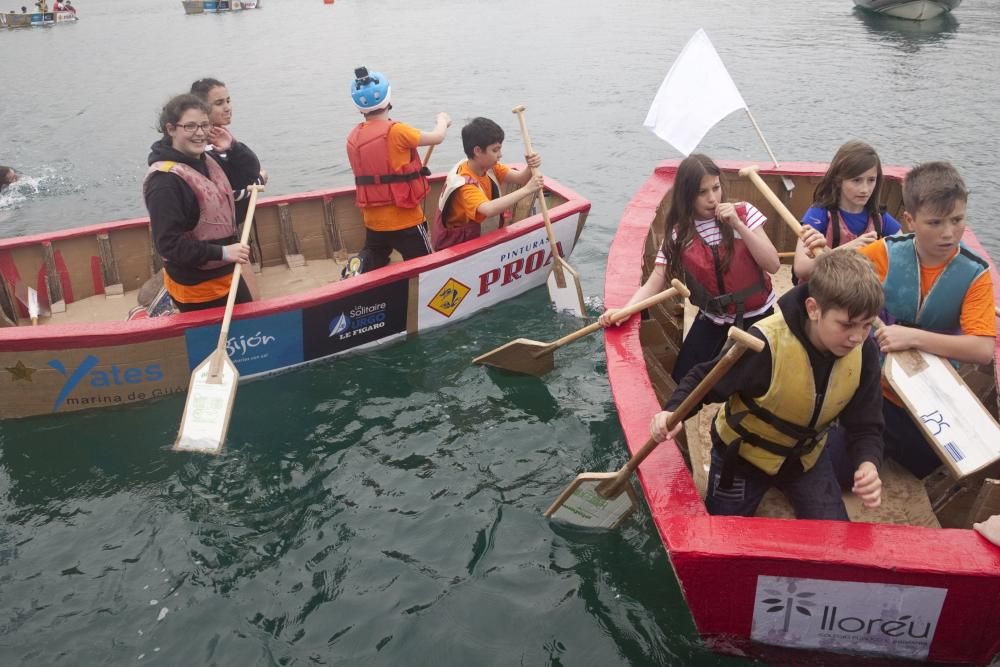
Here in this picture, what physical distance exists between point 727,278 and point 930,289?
0.94m

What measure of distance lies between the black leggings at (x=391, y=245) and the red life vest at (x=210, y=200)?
1207 mm

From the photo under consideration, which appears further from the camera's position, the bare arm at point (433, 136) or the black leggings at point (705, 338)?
the bare arm at point (433, 136)

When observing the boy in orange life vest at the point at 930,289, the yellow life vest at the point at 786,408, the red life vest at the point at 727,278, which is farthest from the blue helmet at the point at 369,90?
the yellow life vest at the point at 786,408

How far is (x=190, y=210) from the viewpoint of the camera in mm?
5035

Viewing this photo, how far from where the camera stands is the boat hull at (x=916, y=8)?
21.9 m

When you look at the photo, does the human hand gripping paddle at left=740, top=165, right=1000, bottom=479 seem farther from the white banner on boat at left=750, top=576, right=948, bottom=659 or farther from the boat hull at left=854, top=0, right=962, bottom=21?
the boat hull at left=854, top=0, right=962, bottom=21

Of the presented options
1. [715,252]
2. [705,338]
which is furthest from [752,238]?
[705,338]

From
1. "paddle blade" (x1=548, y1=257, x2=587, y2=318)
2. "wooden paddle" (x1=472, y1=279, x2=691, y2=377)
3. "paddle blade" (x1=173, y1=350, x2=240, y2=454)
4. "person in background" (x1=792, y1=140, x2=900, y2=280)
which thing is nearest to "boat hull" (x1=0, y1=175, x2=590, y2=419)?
"paddle blade" (x1=548, y1=257, x2=587, y2=318)

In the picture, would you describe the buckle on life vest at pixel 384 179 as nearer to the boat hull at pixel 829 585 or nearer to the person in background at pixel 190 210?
the person in background at pixel 190 210

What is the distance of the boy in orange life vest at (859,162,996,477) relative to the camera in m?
3.56

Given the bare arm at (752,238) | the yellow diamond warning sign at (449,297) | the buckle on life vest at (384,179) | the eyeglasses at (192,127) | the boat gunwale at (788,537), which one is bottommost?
the yellow diamond warning sign at (449,297)

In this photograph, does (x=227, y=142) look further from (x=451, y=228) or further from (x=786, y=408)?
(x=786, y=408)

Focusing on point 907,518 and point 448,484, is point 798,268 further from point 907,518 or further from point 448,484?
point 448,484

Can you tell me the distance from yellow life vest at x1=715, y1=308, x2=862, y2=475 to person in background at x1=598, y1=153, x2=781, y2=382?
3.43ft
